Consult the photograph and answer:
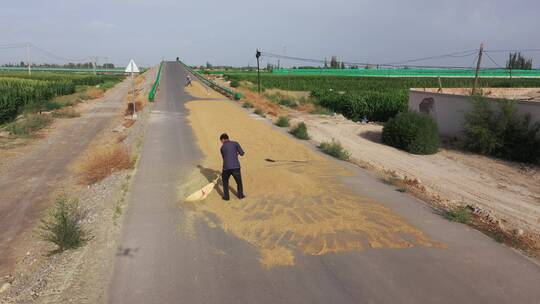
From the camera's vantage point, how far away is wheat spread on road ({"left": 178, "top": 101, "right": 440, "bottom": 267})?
7.39 m

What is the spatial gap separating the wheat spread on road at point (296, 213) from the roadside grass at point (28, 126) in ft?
49.8

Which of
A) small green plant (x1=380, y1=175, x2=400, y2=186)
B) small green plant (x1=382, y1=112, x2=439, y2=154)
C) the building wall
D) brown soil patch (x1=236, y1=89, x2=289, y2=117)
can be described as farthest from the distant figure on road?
brown soil patch (x1=236, y1=89, x2=289, y2=117)

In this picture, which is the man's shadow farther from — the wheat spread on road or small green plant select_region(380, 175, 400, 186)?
small green plant select_region(380, 175, 400, 186)

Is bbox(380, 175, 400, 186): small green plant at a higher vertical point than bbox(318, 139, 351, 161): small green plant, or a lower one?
lower

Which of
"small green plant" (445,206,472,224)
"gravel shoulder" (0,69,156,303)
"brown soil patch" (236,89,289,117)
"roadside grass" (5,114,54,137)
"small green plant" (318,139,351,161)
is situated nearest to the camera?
"gravel shoulder" (0,69,156,303)

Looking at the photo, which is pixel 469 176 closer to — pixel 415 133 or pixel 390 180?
pixel 415 133

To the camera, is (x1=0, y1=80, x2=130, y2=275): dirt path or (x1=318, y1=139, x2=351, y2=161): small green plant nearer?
(x1=0, y1=80, x2=130, y2=275): dirt path

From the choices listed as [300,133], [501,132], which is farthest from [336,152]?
[501,132]

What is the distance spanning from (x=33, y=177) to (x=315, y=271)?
13.2 metres

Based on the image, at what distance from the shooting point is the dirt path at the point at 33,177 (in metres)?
10.2

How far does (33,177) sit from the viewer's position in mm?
15469

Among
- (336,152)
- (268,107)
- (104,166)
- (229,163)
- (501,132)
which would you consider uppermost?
(268,107)

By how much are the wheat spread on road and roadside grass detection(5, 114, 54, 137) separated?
1519 centimetres

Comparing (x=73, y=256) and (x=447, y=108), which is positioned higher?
(x=447, y=108)
